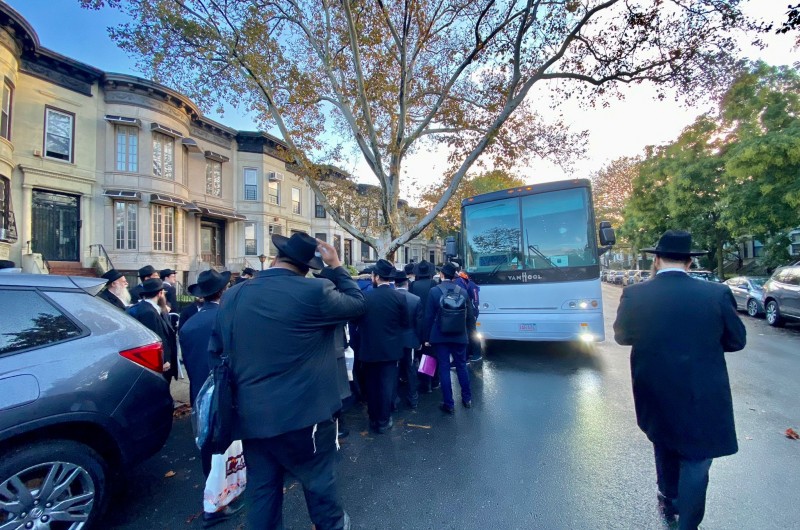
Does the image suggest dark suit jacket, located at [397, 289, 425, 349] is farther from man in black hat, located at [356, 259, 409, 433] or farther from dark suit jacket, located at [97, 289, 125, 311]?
dark suit jacket, located at [97, 289, 125, 311]

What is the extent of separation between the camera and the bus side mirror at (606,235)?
21.2ft

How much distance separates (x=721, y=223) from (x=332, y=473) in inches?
800

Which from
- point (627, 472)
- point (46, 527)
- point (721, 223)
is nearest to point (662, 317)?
point (627, 472)

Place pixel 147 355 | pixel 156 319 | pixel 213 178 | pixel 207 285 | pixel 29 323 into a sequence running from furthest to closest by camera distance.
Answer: pixel 213 178 < pixel 156 319 < pixel 207 285 < pixel 147 355 < pixel 29 323

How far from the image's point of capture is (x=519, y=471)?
3379 millimetres

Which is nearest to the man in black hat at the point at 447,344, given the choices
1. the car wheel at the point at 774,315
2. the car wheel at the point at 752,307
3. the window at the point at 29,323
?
the window at the point at 29,323

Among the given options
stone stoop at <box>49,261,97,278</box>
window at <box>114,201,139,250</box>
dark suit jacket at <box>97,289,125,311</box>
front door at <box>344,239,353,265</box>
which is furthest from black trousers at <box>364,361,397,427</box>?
front door at <box>344,239,353,265</box>

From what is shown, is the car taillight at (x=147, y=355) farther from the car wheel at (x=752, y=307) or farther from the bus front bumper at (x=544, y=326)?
the car wheel at (x=752, y=307)

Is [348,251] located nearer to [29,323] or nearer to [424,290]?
[424,290]

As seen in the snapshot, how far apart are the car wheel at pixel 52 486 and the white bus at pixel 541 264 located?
20.3 ft

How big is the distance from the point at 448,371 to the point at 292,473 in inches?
115

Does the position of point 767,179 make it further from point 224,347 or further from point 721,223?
point 224,347

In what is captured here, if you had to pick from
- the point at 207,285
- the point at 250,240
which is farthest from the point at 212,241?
the point at 207,285

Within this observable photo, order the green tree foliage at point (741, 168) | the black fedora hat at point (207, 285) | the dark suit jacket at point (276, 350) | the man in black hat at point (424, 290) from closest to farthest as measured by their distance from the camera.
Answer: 1. the dark suit jacket at point (276, 350)
2. the black fedora hat at point (207, 285)
3. the man in black hat at point (424, 290)
4. the green tree foliage at point (741, 168)
